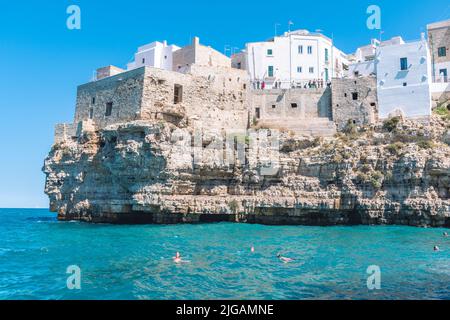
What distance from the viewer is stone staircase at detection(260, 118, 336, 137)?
35.2 metres

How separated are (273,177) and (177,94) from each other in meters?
10.5

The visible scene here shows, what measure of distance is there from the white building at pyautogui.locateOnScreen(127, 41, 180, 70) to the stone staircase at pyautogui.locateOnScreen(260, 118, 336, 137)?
1385 cm

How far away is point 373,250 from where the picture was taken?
1934 cm

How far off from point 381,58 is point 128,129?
21.3 meters

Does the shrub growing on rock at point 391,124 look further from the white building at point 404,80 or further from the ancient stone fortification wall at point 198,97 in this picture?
the ancient stone fortification wall at point 198,97

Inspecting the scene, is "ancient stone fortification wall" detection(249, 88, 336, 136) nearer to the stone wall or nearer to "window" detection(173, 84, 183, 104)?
"window" detection(173, 84, 183, 104)

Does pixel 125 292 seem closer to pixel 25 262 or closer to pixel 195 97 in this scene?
pixel 25 262

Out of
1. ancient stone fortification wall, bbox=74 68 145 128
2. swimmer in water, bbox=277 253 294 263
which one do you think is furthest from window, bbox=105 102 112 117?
swimmer in water, bbox=277 253 294 263

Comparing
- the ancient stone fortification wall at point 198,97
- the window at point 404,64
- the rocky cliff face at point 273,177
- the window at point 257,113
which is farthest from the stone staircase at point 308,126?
the window at point 404,64

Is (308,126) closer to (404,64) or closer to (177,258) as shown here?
(404,64)

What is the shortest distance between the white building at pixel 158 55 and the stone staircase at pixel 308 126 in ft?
45.4

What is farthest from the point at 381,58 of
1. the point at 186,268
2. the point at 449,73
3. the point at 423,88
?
the point at 186,268

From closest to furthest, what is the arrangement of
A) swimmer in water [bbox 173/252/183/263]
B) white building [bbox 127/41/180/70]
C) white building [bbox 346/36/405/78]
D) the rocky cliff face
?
swimmer in water [bbox 173/252/183/263], the rocky cliff face, white building [bbox 346/36/405/78], white building [bbox 127/41/180/70]

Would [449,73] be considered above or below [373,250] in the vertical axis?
above
